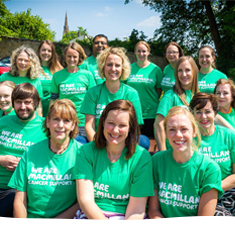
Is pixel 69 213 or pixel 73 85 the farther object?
pixel 73 85

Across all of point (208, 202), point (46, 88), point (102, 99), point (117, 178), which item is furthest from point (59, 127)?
point (46, 88)

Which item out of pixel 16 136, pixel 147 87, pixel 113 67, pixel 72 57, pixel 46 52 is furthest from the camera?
pixel 147 87

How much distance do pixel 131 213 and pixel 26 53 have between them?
2740 millimetres

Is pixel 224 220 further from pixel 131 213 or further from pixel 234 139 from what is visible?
pixel 234 139

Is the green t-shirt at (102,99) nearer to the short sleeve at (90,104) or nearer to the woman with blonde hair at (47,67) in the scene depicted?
the short sleeve at (90,104)

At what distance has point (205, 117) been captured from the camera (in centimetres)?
245

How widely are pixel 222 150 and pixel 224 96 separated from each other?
0.96m

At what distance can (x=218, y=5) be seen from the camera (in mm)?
10398

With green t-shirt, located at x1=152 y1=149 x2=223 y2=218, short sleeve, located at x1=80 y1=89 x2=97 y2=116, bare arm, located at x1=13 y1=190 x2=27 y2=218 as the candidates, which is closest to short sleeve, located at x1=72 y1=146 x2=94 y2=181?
bare arm, located at x1=13 y1=190 x2=27 y2=218

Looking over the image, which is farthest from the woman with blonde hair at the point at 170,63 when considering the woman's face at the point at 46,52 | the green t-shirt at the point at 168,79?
the woman's face at the point at 46,52

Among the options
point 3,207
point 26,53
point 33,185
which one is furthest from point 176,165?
point 26,53

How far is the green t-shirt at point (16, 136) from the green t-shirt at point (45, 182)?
1.36 ft

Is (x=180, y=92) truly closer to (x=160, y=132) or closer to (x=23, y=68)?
(x=160, y=132)

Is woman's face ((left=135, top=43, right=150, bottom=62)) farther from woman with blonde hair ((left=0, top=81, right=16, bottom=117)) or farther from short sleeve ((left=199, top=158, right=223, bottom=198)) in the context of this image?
short sleeve ((left=199, top=158, right=223, bottom=198))
